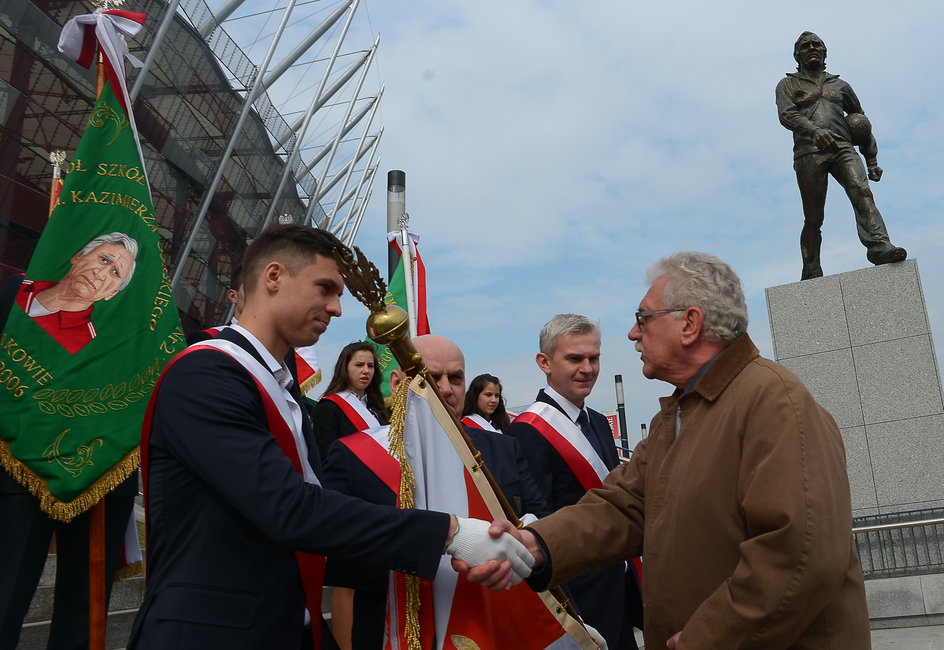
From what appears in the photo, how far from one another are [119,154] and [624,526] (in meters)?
3.58

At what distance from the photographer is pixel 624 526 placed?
291 cm

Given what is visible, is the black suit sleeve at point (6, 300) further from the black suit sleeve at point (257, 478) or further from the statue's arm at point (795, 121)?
the statue's arm at point (795, 121)

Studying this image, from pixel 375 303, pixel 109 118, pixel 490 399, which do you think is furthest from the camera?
pixel 490 399

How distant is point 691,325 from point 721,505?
0.58 meters

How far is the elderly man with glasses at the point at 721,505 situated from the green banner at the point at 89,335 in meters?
2.28

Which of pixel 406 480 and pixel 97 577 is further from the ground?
pixel 406 480

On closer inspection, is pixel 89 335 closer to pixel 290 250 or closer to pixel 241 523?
pixel 290 250

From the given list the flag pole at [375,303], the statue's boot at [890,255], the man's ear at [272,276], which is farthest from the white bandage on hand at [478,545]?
the statue's boot at [890,255]

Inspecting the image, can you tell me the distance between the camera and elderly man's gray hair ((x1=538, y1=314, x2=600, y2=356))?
448 centimetres

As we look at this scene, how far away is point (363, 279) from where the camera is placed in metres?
2.65

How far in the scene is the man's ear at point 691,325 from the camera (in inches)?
105

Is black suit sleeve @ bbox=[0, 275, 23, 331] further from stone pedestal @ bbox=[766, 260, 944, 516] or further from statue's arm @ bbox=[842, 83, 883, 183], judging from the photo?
statue's arm @ bbox=[842, 83, 883, 183]

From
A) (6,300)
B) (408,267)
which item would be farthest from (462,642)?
(408,267)

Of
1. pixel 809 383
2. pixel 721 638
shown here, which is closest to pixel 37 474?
pixel 721 638
